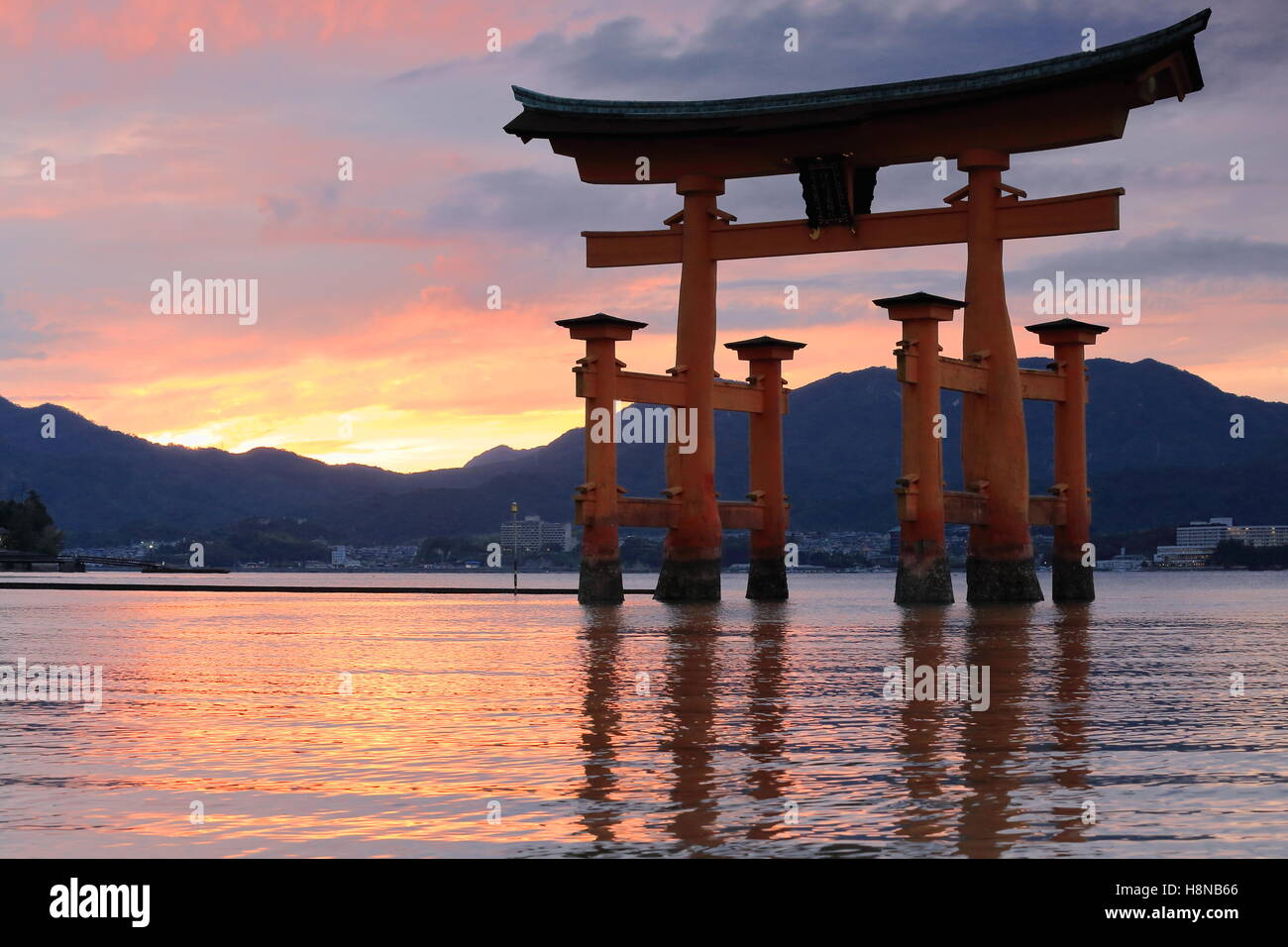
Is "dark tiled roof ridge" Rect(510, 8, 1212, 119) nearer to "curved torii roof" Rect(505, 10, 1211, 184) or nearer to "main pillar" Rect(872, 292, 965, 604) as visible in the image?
"curved torii roof" Rect(505, 10, 1211, 184)

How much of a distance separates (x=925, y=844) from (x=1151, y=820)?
188cm

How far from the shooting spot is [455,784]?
39.3 feet

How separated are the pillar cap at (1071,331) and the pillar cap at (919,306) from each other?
430 inches

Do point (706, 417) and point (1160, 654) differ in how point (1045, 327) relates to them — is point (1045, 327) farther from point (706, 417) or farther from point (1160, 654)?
point (1160, 654)

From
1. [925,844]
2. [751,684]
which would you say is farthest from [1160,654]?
[925,844]

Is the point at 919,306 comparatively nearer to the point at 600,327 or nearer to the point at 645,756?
the point at 600,327

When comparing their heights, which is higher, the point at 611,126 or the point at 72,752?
the point at 611,126

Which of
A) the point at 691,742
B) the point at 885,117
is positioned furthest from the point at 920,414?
the point at 691,742

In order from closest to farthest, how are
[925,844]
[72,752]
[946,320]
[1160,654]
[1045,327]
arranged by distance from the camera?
[925,844] → [72,752] → [1160,654] → [946,320] → [1045,327]

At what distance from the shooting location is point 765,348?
5900 cm

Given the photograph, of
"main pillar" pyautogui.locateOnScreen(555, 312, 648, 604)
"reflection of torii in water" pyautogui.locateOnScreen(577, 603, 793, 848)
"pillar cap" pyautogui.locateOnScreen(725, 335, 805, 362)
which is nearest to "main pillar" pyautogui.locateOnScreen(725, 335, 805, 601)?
"pillar cap" pyautogui.locateOnScreen(725, 335, 805, 362)

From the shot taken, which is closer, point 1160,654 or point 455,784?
point 455,784

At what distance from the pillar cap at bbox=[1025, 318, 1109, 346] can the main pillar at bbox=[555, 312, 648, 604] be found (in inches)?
681

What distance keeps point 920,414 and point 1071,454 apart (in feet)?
42.9
